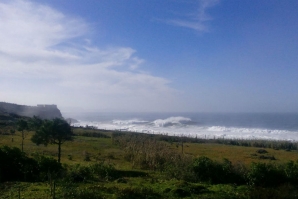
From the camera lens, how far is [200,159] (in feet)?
72.5

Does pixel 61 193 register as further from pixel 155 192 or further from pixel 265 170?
pixel 265 170

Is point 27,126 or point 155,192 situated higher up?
point 27,126

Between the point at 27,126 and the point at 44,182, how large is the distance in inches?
847

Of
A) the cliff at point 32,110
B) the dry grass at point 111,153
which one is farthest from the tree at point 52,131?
the cliff at point 32,110

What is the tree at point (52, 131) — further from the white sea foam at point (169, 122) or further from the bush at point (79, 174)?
the white sea foam at point (169, 122)

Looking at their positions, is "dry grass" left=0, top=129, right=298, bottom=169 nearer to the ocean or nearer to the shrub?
the shrub

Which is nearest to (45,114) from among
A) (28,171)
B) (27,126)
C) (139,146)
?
(27,126)

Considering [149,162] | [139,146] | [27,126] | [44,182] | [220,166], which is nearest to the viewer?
[44,182]

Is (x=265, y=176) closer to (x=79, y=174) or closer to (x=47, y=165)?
(x=79, y=174)

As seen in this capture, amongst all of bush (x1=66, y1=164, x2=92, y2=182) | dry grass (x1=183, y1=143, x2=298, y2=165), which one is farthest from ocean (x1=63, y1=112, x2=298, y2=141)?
bush (x1=66, y1=164, x2=92, y2=182)

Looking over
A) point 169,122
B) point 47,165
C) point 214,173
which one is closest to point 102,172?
point 47,165

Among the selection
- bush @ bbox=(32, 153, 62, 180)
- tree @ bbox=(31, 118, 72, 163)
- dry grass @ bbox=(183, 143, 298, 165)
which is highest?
tree @ bbox=(31, 118, 72, 163)

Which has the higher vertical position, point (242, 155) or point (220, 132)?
point (220, 132)

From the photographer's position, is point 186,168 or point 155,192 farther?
point 186,168
